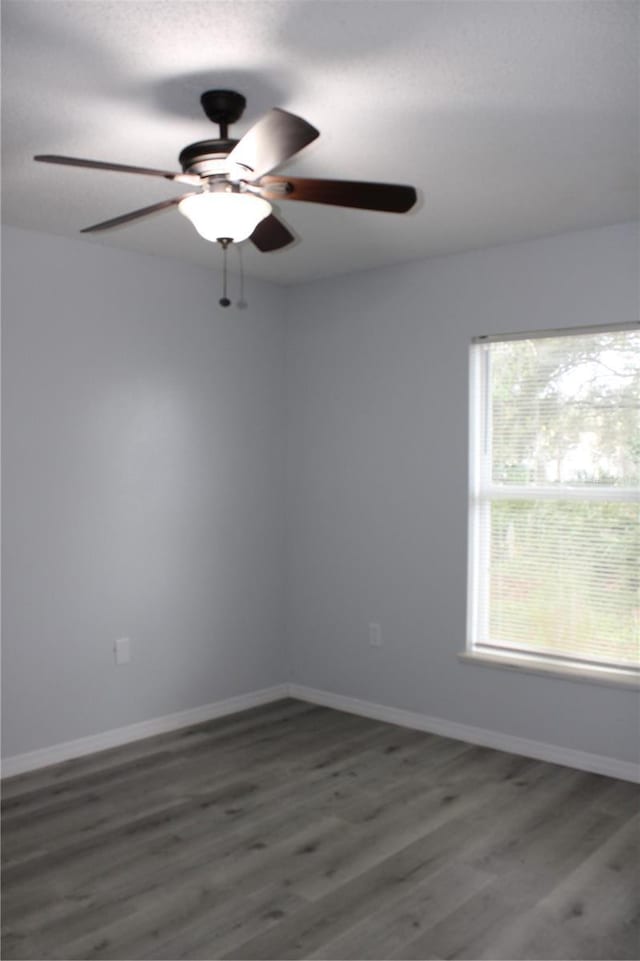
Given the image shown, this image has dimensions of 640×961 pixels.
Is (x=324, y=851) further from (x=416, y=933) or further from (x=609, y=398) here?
(x=609, y=398)

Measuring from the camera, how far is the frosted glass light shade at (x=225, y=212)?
232 cm

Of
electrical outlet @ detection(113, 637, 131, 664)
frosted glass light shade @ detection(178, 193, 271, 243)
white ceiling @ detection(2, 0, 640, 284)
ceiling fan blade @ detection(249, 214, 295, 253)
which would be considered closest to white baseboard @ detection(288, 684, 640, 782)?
electrical outlet @ detection(113, 637, 131, 664)

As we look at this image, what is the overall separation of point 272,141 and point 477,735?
3203 mm

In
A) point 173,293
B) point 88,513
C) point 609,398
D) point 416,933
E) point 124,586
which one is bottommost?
point 416,933

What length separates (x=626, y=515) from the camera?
12.4 ft

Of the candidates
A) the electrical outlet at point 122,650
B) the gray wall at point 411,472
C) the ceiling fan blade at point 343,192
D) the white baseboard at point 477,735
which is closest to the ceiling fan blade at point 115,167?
the ceiling fan blade at point 343,192

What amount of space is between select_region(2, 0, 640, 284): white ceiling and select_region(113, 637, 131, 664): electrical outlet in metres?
2.06

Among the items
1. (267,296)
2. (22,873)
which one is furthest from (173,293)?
(22,873)

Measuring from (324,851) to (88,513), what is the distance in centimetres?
197

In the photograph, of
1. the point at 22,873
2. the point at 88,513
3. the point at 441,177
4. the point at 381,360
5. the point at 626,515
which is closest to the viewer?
the point at 22,873

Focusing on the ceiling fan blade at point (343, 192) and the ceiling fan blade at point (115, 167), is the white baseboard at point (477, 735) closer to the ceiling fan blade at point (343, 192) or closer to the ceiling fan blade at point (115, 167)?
the ceiling fan blade at point (343, 192)

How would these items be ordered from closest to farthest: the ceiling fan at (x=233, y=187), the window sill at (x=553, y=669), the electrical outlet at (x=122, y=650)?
the ceiling fan at (x=233, y=187) → the window sill at (x=553, y=669) → the electrical outlet at (x=122, y=650)

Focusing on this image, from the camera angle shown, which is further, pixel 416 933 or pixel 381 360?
pixel 381 360

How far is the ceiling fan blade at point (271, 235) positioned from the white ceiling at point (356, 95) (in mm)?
296
